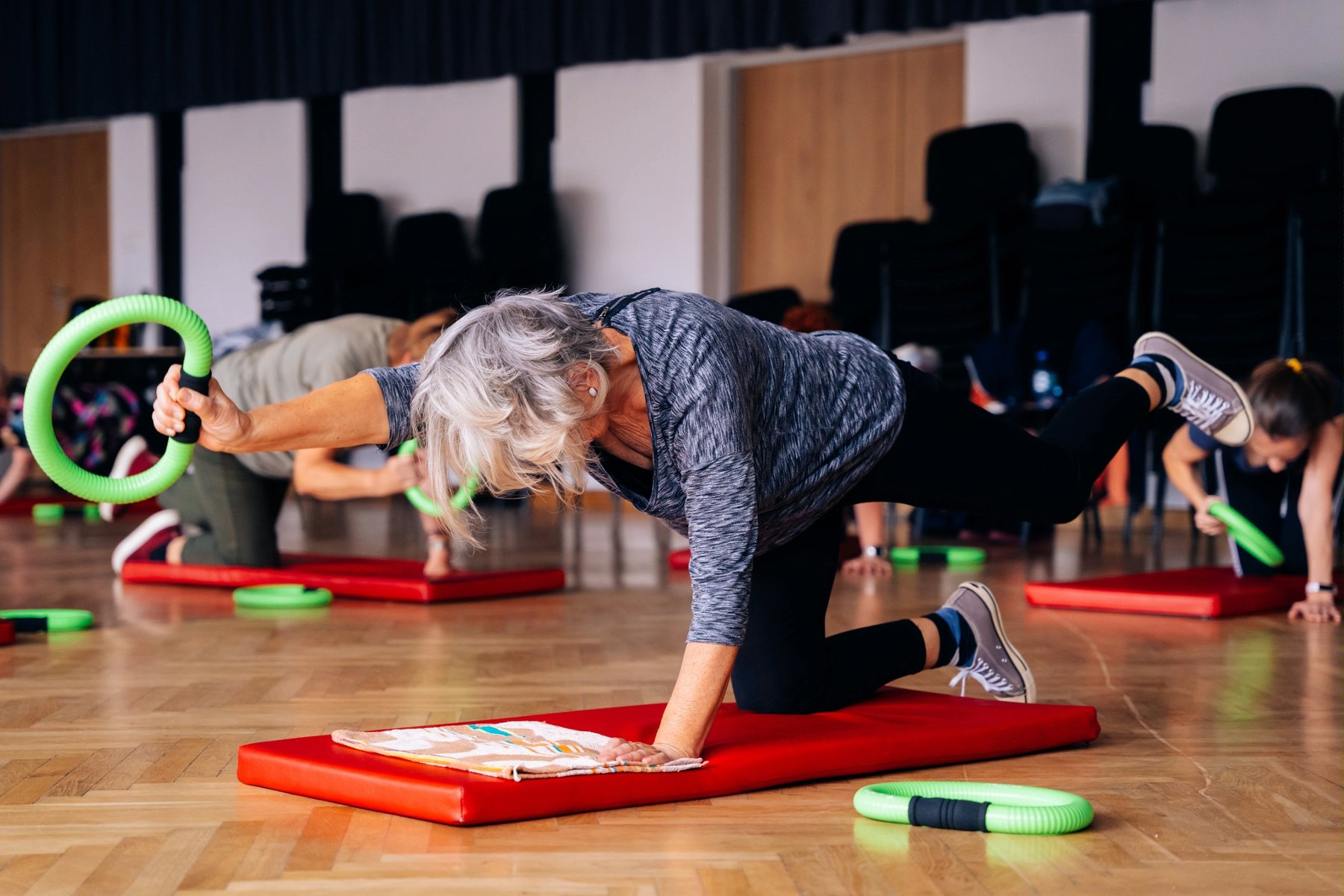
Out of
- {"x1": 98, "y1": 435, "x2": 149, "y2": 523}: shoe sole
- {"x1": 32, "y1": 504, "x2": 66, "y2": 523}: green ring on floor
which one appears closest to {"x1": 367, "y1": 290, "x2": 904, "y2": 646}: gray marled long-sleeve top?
{"x1": 98, "y1": 435, "x2": 149, "y2": 523}: shoe sole

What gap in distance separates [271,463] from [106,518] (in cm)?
274

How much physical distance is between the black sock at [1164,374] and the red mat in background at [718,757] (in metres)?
0.80

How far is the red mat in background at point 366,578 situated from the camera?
4.00 metres

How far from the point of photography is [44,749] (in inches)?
87.8

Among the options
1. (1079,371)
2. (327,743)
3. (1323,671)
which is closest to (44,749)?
(327,743)

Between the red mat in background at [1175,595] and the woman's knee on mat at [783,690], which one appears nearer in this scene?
the woman's knee on mat at [783,690]

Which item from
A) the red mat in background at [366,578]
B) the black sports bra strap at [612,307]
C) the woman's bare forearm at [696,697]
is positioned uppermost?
the black sports bra strap at [612,307]

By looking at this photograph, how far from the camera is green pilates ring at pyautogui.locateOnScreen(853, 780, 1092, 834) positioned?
1763 millimetres

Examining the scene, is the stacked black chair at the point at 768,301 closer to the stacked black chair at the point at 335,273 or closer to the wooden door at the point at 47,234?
the stacked black chair at the point at 335,273

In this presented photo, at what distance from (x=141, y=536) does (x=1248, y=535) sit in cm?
351

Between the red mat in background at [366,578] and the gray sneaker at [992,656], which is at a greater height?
the gray sneaker at [992,656]

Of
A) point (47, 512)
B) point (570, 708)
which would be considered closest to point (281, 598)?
point (570, 708)

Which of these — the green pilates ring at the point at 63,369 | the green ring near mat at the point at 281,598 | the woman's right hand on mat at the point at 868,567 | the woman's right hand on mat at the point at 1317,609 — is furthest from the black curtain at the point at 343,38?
the green pilates ring at the point at 63,369

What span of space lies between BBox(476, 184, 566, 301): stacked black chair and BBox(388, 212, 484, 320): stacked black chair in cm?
14
